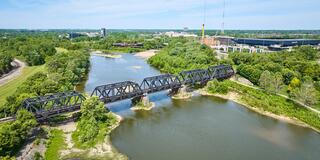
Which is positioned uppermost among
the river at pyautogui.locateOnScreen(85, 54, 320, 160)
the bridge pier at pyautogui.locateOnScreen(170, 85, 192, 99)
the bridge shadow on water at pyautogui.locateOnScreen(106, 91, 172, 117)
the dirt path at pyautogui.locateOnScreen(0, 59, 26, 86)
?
the dirt path at pyautogui.locateOnScreen(0, 59, 26, 86)

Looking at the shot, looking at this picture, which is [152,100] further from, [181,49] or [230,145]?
[181,49]

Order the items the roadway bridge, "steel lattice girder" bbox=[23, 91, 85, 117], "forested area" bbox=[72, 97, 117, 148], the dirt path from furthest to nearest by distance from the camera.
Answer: the dirt path → the roadway bridge → "steel lattice girder" bbox=[23, 91, 85, 117] → "forested area" bbox=[72, 97, 117, 148]

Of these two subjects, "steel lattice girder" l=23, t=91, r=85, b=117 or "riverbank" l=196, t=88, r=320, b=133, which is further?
"riverbank" l=196, t=88, r=320, b=133

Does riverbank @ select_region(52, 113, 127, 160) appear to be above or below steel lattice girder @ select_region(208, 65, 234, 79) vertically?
below

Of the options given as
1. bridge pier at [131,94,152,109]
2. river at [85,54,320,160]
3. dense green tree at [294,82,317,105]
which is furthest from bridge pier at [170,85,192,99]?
dense green tree at [294,82,317,105]

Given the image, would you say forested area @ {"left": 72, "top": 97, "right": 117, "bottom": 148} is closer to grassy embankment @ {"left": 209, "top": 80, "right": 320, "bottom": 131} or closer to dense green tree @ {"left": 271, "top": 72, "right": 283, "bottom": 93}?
grassy embankment @ {"left": 209, "top": 80, "right": 320, "bottom": 131}

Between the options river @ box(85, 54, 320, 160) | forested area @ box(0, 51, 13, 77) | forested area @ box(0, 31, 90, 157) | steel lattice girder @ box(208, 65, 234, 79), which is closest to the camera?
forested area @ box(0, 31, 90, 157)

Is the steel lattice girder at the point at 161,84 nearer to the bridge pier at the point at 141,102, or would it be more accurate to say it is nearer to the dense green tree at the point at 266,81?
the bridge pier at the point at 141,102
